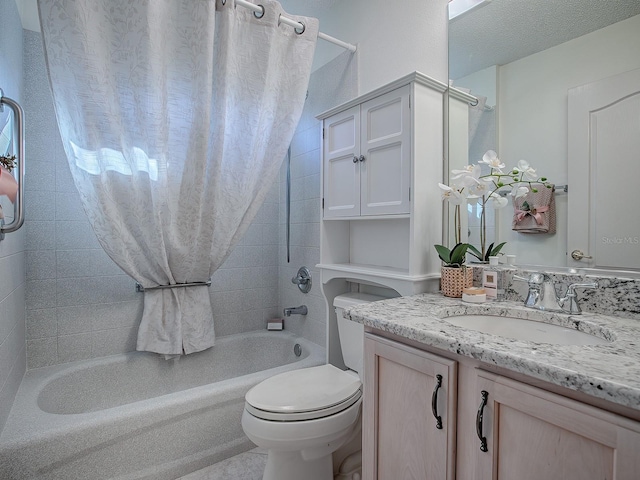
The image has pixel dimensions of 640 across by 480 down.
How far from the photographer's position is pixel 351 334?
5.48ft

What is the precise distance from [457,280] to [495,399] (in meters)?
0.60

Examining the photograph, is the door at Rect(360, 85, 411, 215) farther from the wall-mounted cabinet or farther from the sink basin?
the sink basin

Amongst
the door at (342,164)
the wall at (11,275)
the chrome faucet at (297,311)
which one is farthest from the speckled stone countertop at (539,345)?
the wall at (11,275)

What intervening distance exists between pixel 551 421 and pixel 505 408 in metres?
0.09

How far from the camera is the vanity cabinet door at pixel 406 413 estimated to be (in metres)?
0.83

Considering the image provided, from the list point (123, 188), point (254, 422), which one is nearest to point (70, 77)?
point (123, 188)

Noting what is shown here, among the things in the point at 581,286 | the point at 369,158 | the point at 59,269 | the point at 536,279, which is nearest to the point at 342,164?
the point at 369,158

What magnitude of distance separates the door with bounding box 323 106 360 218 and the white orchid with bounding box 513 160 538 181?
681mm

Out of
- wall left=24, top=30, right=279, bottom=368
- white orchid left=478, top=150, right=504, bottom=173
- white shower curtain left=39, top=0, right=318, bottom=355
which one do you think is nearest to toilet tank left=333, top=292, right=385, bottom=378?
white shower curtain left=39, top=0, right=318, bottom=355

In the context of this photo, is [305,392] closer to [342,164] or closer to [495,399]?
[495,399]

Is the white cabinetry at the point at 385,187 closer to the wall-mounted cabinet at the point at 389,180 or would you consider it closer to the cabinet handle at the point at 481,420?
the wall-mounted cabinet at the point at 389,180

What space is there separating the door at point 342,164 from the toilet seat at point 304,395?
76 centimetres

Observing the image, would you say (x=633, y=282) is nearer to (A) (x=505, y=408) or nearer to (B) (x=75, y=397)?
(A) (x=505, y=408)

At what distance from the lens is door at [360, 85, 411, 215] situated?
4.74 feet
